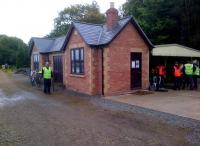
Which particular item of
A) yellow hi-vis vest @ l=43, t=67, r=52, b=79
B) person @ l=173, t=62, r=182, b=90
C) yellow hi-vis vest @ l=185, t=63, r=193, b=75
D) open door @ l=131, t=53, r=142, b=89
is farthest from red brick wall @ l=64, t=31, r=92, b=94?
yellow hi-vis vest @ l=185, t=63, r=193, b=75

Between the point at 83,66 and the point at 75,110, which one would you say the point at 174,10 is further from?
the point at 75,110

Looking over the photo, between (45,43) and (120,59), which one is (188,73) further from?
(45,43)

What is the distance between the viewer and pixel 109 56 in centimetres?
1588

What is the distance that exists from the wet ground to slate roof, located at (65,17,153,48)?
485cm

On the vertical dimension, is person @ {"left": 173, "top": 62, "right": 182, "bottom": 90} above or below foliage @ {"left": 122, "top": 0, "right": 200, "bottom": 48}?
below

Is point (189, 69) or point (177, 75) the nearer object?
point (177, 75)

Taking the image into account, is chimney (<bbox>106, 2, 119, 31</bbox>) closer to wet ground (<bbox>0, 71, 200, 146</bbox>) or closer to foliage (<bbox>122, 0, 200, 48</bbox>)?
wet ground (<bbox>0, 71, 200, 146</bbox>)

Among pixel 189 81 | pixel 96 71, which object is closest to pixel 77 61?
pixel 96 71

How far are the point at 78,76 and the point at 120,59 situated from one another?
321 cm

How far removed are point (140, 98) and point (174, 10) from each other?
21179mm

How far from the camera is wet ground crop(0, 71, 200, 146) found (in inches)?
283

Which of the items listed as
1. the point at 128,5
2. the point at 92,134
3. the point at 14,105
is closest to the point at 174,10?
the point at 128,5

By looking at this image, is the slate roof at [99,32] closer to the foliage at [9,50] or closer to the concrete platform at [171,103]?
the concrete platform at [171,103]

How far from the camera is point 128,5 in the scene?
3981cm
